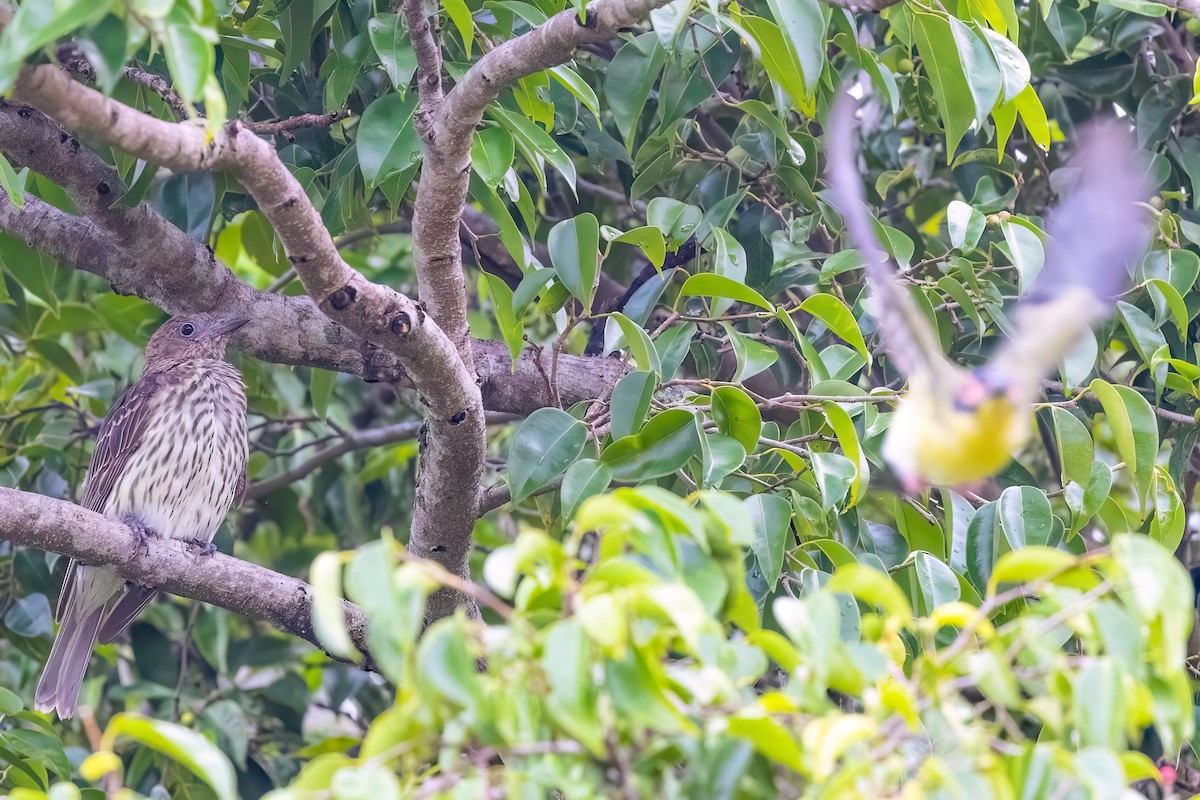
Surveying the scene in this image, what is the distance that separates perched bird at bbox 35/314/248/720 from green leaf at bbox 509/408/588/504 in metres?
2.18

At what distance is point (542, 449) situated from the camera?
286 cm

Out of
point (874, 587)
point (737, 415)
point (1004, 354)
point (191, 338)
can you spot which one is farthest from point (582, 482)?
point (191, 338)

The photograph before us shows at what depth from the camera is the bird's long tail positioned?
456 cm

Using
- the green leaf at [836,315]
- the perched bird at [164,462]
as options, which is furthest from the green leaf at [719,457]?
the perched bird at [164,462]

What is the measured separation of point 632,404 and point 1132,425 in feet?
3.77

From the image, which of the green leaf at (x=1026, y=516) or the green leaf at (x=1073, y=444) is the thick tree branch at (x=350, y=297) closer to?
the green leaf at (x=1026, y=516)

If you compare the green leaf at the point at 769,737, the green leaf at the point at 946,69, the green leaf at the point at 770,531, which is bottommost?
the green leaf at the point at 769,737

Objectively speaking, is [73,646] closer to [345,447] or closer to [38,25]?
[345,447]

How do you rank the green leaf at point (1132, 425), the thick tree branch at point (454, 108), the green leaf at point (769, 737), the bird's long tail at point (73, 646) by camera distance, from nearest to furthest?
1. the green leaf at point (769, 737)
2. the thick tree branch at point (454, 108)
3. the green leaf at point (1132, 425)
4. the bird's long tail at point (73, 646)

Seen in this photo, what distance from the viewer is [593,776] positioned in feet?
4.74

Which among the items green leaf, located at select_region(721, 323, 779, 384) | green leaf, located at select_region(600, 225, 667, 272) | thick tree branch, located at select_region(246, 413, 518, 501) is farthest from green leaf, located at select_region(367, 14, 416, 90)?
thick tree branch, located at select_region(246, 413, 518, 501)

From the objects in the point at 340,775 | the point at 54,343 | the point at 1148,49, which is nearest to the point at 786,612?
the point at 340,775

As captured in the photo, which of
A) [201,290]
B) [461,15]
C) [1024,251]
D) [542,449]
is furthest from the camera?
[201,290]

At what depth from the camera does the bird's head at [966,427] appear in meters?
2.18
